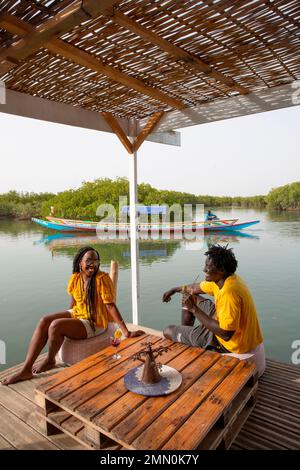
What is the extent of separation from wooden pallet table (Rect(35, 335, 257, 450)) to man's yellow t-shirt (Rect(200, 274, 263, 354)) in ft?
0.53

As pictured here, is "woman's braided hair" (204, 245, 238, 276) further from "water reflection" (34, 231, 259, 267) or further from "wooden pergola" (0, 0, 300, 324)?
"water reflection" (34, 231, 259, 267)

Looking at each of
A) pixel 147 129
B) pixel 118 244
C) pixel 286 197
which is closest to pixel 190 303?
pixel 147 129

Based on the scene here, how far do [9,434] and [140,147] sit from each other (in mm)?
2650

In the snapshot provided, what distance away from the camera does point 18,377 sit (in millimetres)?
2180

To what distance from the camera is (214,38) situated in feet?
5.76

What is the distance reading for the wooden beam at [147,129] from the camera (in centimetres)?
311

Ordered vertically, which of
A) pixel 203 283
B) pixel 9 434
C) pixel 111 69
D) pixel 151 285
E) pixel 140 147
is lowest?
pixel 151 285

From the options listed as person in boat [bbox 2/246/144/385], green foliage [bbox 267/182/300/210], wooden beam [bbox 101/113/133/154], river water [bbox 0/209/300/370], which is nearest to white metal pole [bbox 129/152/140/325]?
wooden beam [bbox 101/113/133/154]

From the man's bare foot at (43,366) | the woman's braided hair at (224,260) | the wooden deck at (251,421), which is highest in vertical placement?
the woman's braided hair at (224,260)

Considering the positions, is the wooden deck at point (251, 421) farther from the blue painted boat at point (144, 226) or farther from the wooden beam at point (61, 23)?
the blue painted boat at point (144, 226)

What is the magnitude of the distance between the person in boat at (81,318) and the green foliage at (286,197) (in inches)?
591

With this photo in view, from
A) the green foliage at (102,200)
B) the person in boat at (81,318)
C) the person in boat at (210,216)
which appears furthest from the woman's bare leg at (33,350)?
the person in boat at (210,216)

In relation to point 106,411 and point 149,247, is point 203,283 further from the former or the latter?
point 149,247

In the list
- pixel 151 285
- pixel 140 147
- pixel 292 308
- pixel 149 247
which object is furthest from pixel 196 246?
pixel 140 147
